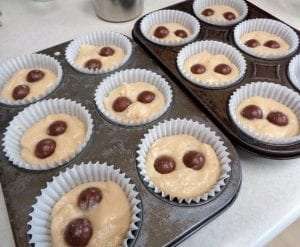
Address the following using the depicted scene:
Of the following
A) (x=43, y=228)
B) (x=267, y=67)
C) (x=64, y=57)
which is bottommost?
(x=43, y=228)

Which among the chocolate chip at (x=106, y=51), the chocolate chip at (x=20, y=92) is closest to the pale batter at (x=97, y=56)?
the chocolate chip at (x=106, y=51)

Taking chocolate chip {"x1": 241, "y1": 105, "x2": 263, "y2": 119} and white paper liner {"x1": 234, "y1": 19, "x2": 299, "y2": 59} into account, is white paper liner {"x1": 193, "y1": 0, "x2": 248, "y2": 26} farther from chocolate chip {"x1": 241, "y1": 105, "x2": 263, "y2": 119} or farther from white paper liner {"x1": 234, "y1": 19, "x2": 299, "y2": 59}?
chocolate chip {"x1": 241, "y1": 105, "x2": 263, "y2": 119}

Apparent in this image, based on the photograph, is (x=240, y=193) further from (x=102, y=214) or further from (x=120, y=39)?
(x=120, y=39)

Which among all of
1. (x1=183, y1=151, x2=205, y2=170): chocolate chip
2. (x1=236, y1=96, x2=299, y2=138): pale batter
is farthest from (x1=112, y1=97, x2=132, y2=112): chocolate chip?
(x1=236, y1=96, x2=299, y2=138): pale batter

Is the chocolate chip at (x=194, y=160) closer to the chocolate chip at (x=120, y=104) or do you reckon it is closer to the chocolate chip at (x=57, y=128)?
the chocolate chip at (x=120, y=104)

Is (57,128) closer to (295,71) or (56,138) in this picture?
(56,138)

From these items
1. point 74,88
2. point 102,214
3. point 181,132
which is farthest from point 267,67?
point 102,214
